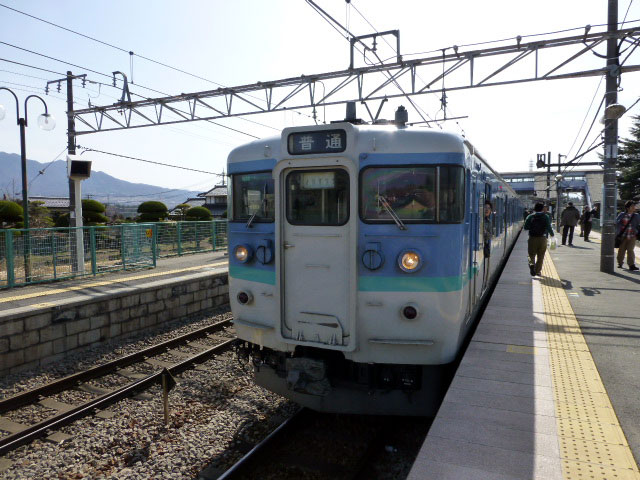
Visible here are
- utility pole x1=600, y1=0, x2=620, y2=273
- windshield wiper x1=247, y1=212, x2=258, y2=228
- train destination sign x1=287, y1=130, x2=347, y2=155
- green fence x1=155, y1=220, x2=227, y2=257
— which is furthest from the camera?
green fence x1=155, y1=220, x2=227, y2=257

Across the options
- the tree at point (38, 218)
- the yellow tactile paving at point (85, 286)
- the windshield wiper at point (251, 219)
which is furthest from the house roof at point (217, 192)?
the windshield wiper at point (251, 219)

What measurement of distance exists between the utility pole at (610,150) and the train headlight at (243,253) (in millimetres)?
9268

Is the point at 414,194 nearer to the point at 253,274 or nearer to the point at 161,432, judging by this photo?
the point at 253,274

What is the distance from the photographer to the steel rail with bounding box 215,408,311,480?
13.5 ft

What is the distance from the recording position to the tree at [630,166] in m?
39.3

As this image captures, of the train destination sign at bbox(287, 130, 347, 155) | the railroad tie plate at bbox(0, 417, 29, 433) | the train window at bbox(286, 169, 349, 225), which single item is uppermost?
the train destination sign at bbox(287, 130, 347, 155)

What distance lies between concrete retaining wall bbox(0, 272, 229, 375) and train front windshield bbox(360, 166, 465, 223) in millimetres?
5782

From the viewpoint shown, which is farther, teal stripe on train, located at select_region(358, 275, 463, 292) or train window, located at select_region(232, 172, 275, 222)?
train window, located at select_region(232, 172, 275, 222)

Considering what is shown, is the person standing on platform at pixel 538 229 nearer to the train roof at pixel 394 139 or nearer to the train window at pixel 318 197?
the train roof at pixel 394 139

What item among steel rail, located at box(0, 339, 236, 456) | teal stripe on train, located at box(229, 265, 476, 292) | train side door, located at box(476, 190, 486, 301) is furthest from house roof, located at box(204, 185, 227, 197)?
teal stripe on train, located at box(229, 265, 476, 292)

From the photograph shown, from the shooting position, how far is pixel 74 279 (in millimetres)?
10609

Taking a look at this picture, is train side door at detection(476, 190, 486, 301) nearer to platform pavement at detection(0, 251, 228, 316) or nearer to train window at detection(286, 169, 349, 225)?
train window at detection(286, 169, 349, 225)

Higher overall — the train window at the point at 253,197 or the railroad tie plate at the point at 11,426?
the train window at the point at 253,197

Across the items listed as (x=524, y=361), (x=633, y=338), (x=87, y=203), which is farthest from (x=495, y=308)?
(x=87, y=203)
